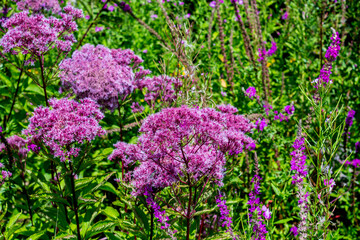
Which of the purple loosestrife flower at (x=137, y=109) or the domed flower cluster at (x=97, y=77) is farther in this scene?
the purple loosestrife flower at (x=137, y=109)

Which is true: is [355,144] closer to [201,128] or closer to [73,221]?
Answer: [201,128]

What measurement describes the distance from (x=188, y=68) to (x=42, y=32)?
107 centimetres

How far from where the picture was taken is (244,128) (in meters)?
2.39

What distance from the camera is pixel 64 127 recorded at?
6.86ft

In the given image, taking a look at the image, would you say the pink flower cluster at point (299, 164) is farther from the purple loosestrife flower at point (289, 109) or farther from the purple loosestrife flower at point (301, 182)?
A: the purple loosestrife flower at point (289, 109)

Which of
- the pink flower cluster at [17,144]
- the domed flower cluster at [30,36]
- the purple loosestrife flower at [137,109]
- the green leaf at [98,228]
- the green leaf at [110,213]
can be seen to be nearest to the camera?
the green leaf at [98,228]

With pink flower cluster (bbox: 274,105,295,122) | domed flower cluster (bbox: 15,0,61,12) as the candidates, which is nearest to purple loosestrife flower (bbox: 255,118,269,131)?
pink flower cluster (bbox: 274,105,295,122)

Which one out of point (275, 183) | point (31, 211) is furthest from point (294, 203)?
point (31, 211)


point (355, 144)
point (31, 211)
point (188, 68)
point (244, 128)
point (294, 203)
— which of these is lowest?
point (294, 203)

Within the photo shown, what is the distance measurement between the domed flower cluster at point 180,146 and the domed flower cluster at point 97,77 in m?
1.07

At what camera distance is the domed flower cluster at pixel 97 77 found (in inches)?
118

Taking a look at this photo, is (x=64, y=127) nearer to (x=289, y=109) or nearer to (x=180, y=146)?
(x=180, y=146)

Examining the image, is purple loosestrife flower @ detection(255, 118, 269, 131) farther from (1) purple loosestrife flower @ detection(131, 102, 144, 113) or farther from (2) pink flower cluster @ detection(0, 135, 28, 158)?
(2) pink flower cluster @ detection(0, 135, 28, 158)

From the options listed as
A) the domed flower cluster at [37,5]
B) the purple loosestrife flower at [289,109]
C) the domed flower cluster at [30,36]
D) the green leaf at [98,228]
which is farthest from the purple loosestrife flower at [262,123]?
the domed flower cluster at [37,5]
